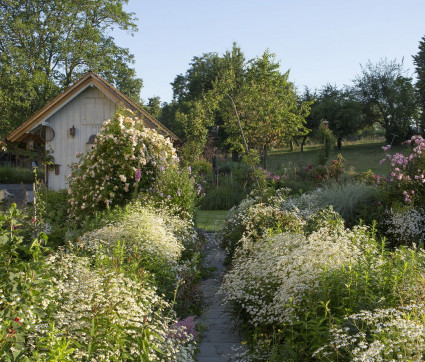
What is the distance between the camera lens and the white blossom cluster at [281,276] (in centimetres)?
379

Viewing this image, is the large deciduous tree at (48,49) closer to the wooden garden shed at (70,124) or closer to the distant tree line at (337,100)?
the distant tree line at (337,100)

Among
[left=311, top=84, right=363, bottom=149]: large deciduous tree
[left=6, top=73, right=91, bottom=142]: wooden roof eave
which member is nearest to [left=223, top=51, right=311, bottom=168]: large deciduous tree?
[left=6, top=73, right=91, bottom=142]: wooden roof eave

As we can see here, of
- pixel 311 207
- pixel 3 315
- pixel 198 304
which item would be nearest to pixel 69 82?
pixel 311 207

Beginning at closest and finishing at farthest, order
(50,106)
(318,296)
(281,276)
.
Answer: (318,296) → (281,276) → (50,106)

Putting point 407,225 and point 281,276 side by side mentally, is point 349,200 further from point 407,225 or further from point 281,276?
point 281,276

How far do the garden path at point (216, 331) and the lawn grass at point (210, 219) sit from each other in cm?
434

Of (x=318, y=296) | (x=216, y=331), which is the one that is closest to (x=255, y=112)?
(x=216, y=331)

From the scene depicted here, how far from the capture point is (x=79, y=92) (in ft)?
42.2

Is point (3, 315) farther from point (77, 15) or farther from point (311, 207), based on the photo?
point (77, 15)

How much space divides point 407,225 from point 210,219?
684cm

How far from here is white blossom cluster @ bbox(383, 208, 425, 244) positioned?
23.7 ft

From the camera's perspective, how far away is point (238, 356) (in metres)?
3.87

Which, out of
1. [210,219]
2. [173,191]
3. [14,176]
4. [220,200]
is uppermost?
[14,176]

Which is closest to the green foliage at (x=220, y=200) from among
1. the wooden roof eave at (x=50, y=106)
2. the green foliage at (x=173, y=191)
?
the wooden roof eave at (x=50, y=106)
